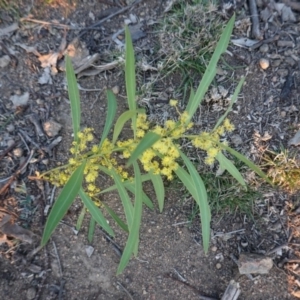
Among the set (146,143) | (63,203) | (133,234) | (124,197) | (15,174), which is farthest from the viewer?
(15,174)

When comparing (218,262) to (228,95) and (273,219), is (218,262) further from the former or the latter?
(228,95)

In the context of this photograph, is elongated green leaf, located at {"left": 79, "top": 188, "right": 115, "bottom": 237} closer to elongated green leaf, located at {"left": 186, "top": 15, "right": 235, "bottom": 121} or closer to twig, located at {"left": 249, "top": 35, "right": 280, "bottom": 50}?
elongated green leaf, located at {"left": 186, "top": 15, "right": 235, "bottom": 121}

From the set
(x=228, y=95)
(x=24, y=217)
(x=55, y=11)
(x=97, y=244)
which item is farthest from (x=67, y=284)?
(x=55, y=11)

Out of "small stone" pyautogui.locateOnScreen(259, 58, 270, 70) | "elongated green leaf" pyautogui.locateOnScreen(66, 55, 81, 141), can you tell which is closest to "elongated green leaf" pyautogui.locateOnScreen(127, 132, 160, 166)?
"elongated green leaf" pyautogui.locateOnScreen(66, 55, 81, 141)

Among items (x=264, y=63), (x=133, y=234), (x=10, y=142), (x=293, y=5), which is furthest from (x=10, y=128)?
(x=293, y=5)

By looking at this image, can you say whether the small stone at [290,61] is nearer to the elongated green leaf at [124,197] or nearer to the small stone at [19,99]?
the elongated green leaf at [124,197]

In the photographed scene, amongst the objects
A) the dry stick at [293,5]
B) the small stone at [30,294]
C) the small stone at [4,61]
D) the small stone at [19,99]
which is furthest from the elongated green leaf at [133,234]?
the dry stick at [293,5]

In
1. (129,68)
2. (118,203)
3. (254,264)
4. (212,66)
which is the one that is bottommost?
(254,264)

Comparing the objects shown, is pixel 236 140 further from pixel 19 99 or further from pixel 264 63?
pixel 19 99
